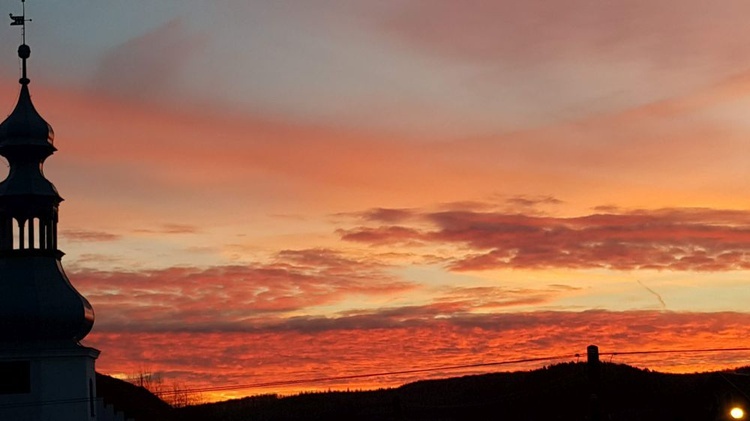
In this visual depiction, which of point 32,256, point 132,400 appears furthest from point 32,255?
point 132,400

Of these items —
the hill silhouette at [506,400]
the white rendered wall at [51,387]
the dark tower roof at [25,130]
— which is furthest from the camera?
the hill silhouette at [506,400]

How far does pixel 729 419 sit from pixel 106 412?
137 feet

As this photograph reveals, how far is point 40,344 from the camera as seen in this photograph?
223ft

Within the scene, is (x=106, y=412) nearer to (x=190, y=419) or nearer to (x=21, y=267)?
(x=21, y=267)

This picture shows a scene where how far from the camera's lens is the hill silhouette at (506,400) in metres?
81.7

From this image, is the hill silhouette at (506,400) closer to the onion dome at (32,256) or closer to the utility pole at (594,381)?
the onion dome at (32,256)

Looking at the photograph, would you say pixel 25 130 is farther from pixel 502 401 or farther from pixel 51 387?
pixel 502 401

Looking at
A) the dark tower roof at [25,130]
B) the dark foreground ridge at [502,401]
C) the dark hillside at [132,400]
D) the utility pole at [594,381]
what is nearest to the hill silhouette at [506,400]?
the dark foreground ridge at [502,401]

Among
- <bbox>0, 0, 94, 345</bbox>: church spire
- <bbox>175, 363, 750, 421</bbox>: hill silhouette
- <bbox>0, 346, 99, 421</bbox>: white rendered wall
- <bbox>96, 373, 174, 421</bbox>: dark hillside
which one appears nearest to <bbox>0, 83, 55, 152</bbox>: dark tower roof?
<bbox>0, 0, 94, 345</bbox>: church spire

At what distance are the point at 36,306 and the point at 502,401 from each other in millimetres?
36351

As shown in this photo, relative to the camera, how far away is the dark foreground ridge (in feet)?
269

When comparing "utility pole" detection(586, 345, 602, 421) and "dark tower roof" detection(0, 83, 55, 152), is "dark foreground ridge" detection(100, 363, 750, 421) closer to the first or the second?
"dark tower roof" detection(0, 83, 55, 152)

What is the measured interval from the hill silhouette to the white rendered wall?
17.3 meters

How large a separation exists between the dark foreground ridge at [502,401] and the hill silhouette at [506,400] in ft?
0.20
